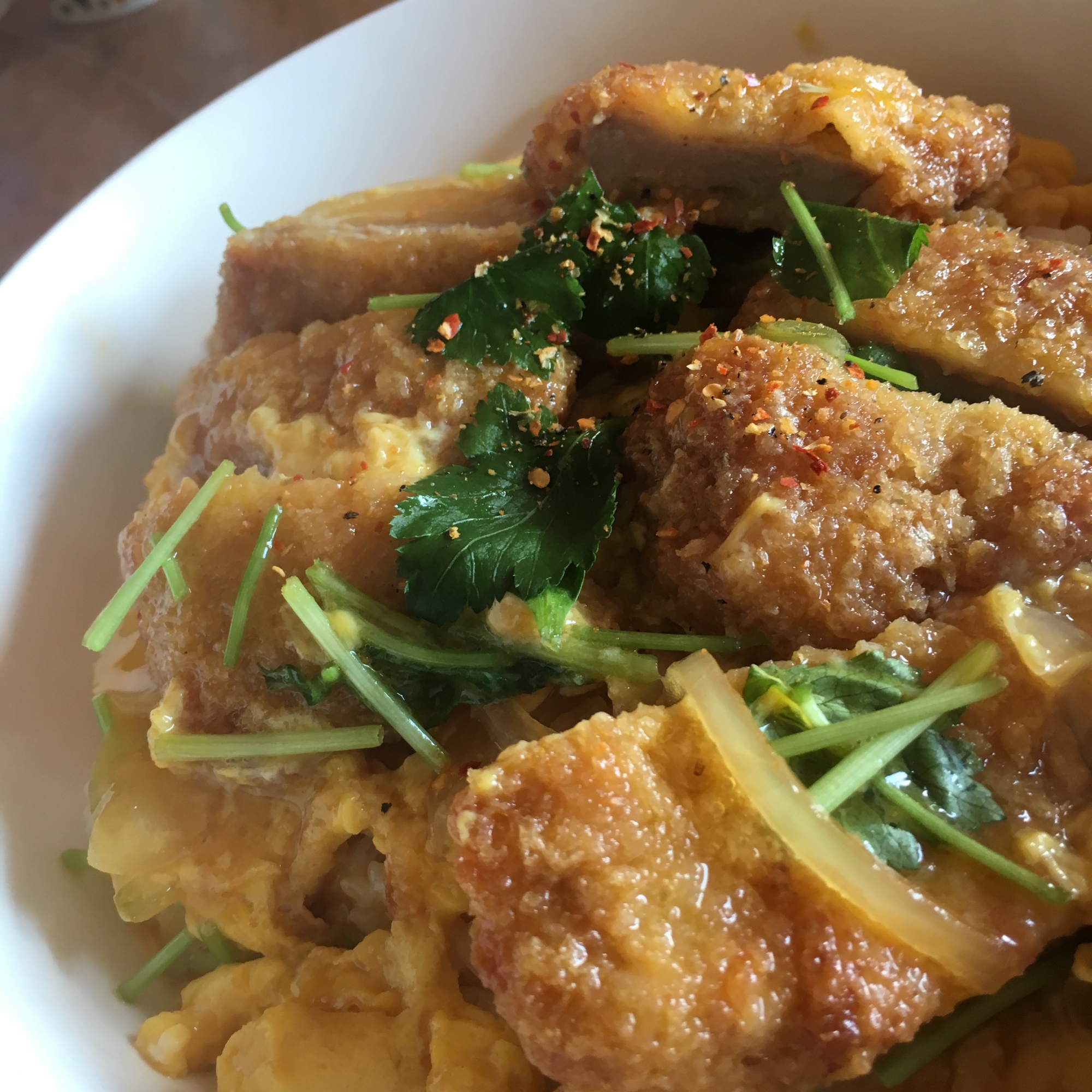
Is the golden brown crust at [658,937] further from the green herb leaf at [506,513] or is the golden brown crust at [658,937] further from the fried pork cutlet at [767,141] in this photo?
the fried pork cutlet at [767,141]

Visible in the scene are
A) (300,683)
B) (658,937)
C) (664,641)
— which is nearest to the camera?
(658,937)

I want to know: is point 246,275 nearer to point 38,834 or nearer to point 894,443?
point 38,834

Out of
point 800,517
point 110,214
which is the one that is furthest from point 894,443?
point 110,214

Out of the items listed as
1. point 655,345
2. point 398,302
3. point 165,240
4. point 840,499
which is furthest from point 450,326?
point 165,240

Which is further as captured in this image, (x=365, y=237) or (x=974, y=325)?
(x=365, y=237)

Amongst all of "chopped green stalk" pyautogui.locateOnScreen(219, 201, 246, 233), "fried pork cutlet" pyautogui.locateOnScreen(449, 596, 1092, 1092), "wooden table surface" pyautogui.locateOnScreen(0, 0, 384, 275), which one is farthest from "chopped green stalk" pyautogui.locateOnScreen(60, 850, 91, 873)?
"wooden table surface" pyautogui.locateOnScreen(0, 0, 384, 275)

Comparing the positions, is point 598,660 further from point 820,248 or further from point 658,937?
point 820,248

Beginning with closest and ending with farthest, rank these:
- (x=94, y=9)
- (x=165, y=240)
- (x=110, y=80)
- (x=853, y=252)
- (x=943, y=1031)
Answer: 1. (x=943, y=1031)
2. (x=853, y=252)
3. (x=165, y=240)
4. (x=110, y=80)
5. (x=94, y=9)
